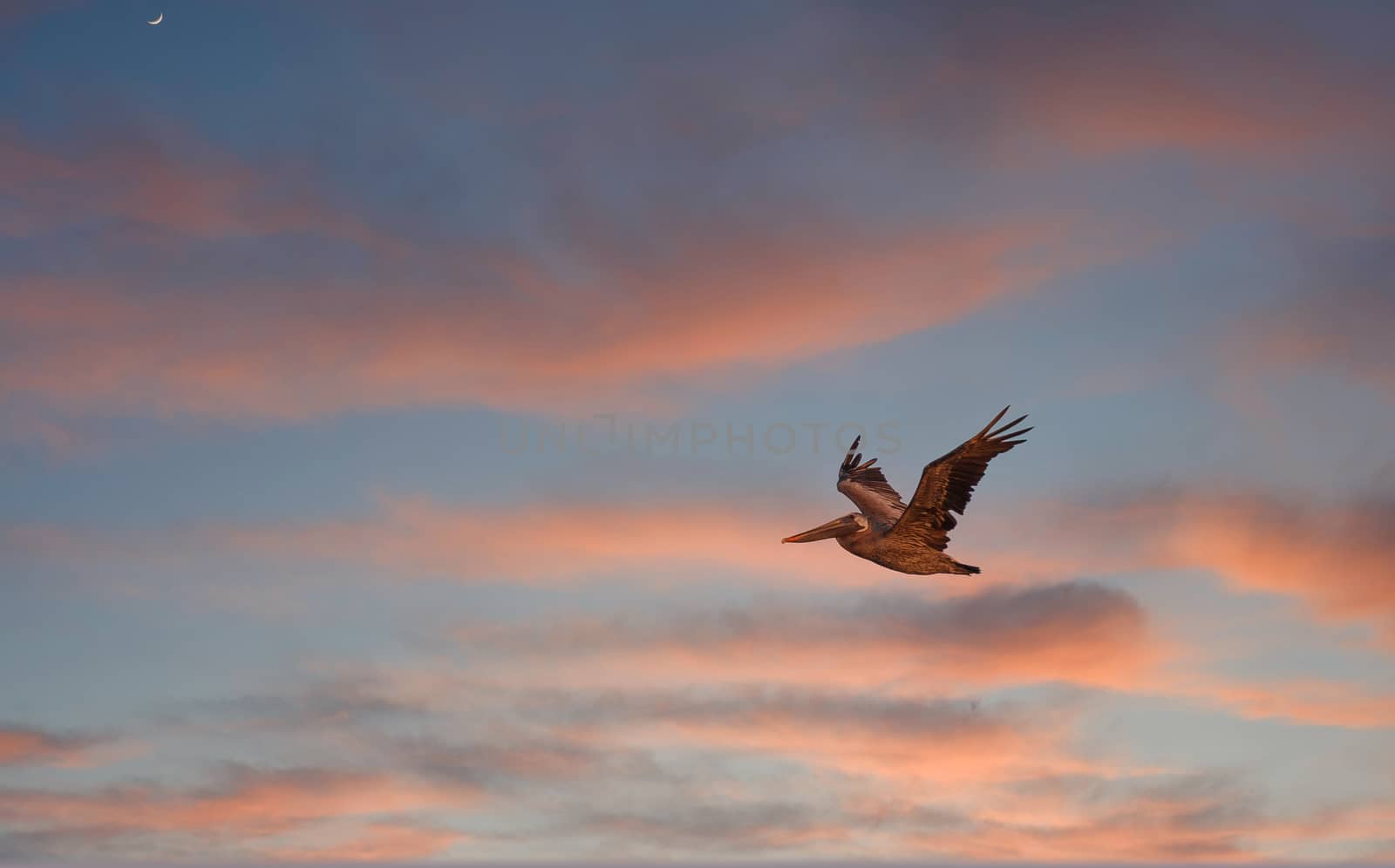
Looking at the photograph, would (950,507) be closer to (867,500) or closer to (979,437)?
(979,437)

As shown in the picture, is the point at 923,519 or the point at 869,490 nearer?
the point at 923,519

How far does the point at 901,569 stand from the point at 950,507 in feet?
8.79

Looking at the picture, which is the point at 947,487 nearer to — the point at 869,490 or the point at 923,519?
the point at 923,519

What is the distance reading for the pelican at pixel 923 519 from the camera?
3020 centimetres

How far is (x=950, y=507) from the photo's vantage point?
102 feet

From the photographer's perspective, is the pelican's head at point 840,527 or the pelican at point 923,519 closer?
the pelican at point 923,519

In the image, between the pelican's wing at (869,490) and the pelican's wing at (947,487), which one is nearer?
the pelican's wing at (947,487)

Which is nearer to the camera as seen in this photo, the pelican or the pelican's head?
the pelican

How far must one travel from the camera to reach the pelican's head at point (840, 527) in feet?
112

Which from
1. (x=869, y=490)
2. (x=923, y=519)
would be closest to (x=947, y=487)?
(x=923, y=519)

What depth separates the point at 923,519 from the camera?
31750mm

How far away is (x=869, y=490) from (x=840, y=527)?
3.82m

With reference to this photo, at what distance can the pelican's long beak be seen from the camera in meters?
34.1

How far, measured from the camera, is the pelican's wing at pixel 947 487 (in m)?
30.0
